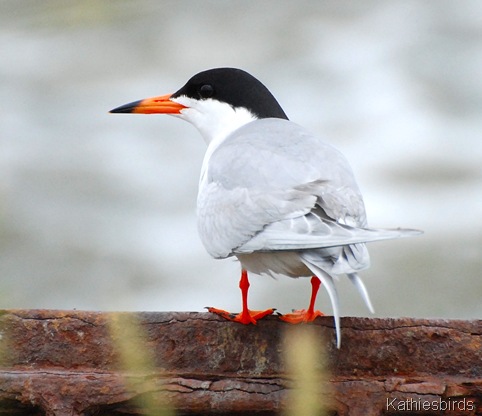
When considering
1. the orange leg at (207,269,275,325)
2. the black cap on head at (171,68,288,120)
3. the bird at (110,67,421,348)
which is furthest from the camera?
the black cap on head at (171,68,288,120)

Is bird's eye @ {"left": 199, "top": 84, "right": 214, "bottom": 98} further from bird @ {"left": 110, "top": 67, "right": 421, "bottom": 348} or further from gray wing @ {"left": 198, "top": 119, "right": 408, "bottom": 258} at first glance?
gray wing @ {"left": 198, "top": 119, "right": 408, "bottom": 258}

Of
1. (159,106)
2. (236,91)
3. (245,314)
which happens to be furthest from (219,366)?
(159,106)

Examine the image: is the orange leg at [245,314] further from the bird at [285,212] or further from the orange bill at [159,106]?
the orange bill at [159,106]

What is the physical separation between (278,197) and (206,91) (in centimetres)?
117

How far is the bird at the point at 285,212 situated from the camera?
2088 mm

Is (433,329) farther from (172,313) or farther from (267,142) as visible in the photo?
(267,142)

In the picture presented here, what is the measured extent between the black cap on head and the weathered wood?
151 cm

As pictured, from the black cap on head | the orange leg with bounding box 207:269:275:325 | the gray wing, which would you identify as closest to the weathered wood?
the orange leg with bounding box 207:269:275:325

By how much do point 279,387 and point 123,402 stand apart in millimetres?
270

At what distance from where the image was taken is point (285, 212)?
2229mm

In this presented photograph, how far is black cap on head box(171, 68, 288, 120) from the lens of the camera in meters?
3.25

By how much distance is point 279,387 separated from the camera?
5.26 feet

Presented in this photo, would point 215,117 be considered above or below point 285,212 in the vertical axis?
above

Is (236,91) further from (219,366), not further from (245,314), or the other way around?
(219,366)
